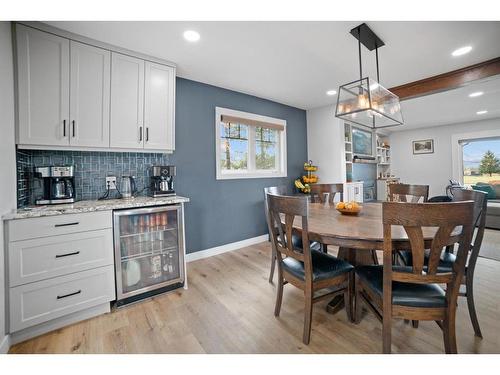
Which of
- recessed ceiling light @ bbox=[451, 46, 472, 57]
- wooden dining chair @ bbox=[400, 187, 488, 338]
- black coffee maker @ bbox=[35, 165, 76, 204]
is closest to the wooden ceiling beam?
recessed ceiling light @ bbox=[451, 46, 472, 57]

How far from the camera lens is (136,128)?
2.29 meters

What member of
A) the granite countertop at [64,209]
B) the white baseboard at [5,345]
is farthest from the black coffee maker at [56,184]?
the white baseboard at [5,345]

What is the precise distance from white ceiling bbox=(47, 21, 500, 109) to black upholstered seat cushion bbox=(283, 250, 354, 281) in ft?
6.52

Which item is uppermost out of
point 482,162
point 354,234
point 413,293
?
point 482,162

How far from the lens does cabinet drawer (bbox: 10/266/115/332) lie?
153 centimetres

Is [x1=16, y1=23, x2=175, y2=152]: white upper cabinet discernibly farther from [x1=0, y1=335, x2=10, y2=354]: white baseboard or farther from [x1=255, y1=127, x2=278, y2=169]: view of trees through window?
[x1=255, y1=127, x2=278, y2=169]: view of trees through window

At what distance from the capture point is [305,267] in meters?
1.46

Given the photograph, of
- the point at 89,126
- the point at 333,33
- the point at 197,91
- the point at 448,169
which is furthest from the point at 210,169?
the point at 448,169

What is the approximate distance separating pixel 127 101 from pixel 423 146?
729 centimetres

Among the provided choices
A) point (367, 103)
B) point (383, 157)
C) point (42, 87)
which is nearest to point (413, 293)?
point (367, 103)

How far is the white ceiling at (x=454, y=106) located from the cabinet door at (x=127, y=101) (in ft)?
14.1

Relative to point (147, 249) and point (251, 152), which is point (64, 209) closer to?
point (147, 249)

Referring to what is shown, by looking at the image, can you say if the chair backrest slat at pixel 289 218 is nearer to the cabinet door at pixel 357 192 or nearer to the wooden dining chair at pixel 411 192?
the wooden dining chair at pixel 411 192
